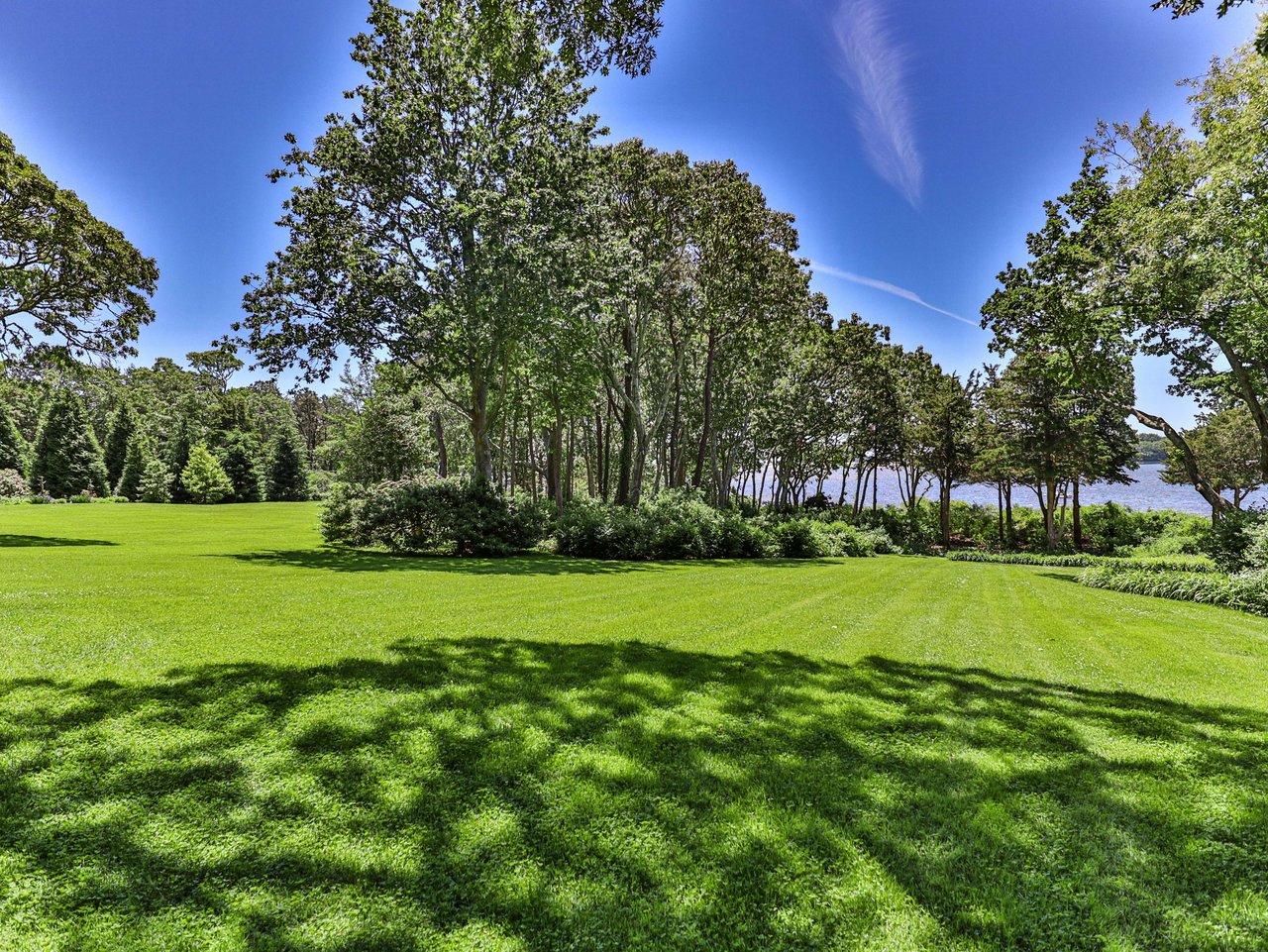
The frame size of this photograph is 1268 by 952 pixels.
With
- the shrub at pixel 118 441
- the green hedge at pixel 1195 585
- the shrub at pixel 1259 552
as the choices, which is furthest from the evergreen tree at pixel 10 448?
the shrub at pixel 1259 552

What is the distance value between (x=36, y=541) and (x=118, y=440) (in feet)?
127

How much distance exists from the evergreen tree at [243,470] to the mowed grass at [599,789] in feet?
144

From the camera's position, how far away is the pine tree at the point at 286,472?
45875mm

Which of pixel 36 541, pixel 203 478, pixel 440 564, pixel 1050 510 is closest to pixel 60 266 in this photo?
pixel 36 541

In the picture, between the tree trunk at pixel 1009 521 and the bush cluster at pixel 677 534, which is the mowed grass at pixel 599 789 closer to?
Answer: the bush cluster at pixel 677 534

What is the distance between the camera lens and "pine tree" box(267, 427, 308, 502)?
45.9 metres

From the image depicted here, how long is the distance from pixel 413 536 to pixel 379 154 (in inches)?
427

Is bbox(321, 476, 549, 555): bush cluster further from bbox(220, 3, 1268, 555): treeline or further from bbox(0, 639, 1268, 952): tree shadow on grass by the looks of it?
bbox(0, 639, 1268, 952): tree shadow on grass

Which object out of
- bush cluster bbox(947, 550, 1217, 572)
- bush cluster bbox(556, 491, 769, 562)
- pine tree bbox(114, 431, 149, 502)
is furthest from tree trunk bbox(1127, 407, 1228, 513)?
pine tree bbox(114, 431, 149, 502)

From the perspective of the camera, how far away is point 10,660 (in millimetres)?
4266

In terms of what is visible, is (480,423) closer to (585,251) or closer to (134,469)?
(585,251)

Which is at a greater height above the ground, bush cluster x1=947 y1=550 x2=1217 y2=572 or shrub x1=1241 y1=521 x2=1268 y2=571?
shrub x1=1241 y1=521 x2=1268 y2=571

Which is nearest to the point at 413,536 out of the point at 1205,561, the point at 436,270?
the point at 436,270

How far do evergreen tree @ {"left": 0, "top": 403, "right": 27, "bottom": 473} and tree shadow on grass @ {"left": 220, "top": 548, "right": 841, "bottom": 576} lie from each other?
4511 centimetres
